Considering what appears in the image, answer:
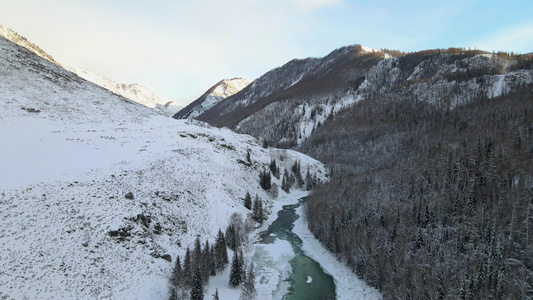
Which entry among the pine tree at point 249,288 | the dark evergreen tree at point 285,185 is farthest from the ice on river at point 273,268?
the dark evergreen tree at point 285,185

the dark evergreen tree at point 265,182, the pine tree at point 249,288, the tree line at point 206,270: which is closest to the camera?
the tree line at point 206,270

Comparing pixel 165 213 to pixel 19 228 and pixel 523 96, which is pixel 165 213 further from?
pixel 523 96

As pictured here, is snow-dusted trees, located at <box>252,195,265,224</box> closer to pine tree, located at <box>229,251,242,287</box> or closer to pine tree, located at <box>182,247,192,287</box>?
pine tree, located at <box>229,251,242,287</box>

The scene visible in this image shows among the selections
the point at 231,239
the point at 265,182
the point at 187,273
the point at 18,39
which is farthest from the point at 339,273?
the point at 18,39

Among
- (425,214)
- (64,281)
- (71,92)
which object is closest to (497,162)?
(425,214)

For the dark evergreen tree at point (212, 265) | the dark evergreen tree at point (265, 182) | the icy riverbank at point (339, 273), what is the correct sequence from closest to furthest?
the icy riverbank at point (339, 273) < the dark evergreen tree at point (212, 265) < the dark evergreen tree at point (265, 182)

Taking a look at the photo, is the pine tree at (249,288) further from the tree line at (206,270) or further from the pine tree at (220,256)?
the pine tree at (220,256)
